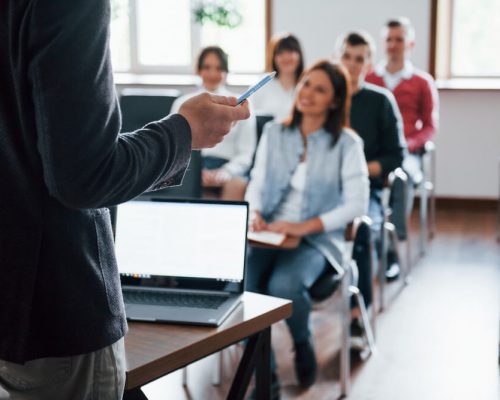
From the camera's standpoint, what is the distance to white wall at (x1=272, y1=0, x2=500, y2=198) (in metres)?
6.06

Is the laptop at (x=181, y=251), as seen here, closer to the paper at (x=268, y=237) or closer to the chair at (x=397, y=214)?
the paper at (x=268, y=237)

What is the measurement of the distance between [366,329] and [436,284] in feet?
3.58

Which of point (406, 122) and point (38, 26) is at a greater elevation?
point (38, 26)

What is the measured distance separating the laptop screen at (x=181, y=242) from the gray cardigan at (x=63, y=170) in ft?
2.19

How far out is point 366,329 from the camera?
3.32m

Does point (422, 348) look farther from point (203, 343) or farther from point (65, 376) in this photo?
point (65, 376)

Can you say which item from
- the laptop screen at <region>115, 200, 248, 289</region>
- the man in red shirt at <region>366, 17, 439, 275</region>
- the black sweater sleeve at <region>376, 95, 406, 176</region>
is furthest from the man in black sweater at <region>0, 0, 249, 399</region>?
the man in red shirt at <region>366, 17, 439, 275</region>

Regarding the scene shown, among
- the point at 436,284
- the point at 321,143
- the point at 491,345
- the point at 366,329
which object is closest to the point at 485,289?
the point at 436,284

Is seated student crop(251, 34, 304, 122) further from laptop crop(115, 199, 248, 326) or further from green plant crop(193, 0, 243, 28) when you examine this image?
laptop crop(115, 199, 248, 326)

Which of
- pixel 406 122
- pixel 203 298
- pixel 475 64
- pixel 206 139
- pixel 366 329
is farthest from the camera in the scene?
pixel 475 64

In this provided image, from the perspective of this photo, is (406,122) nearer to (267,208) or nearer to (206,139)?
(267,208)

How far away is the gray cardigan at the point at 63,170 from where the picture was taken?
2.82ft

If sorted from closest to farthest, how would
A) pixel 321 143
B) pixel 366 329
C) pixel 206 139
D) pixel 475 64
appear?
pixel 206 139, pixel 321 143, pixel 366 329, pixel 475 64

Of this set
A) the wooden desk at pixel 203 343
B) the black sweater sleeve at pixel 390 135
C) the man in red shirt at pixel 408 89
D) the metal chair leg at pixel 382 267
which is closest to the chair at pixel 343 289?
the metal chair leg at pixel 382 267
